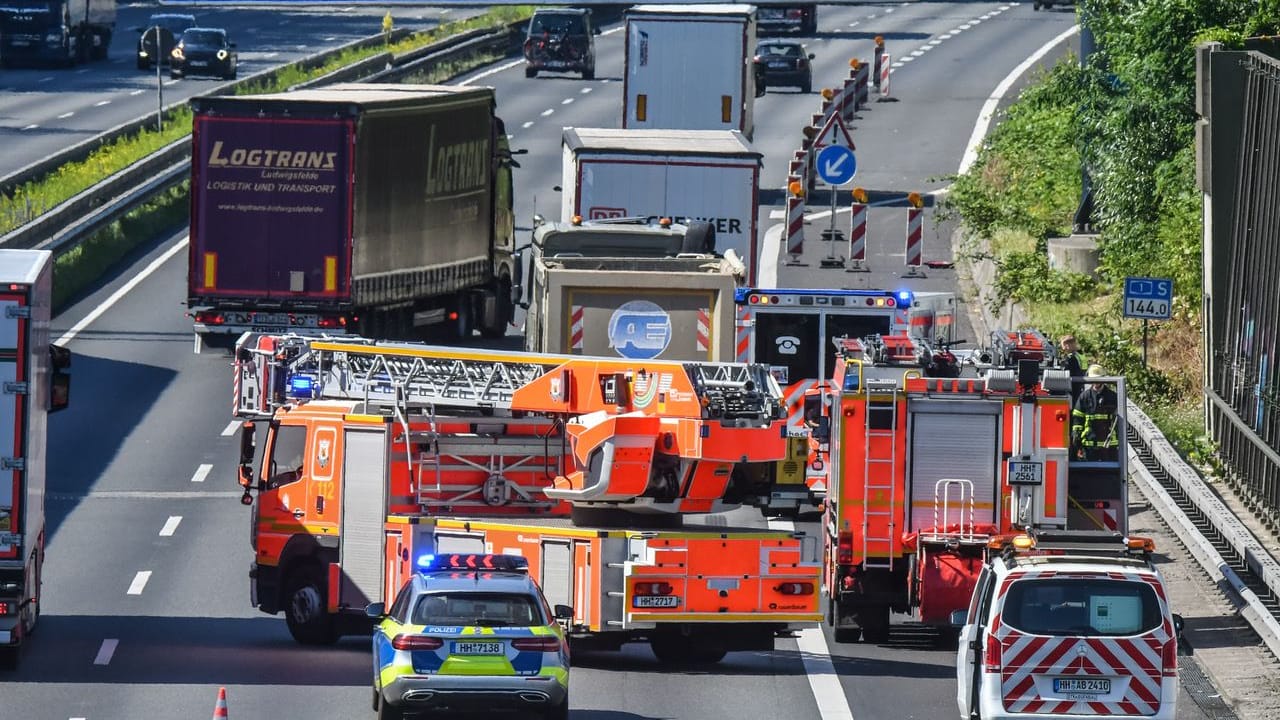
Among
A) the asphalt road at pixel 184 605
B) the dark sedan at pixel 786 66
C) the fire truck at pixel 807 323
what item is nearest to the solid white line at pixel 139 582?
the asphalt road at pixel 184 605

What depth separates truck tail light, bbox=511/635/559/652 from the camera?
59.5 feet

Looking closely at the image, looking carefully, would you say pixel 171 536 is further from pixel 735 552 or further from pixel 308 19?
pixel 308 19

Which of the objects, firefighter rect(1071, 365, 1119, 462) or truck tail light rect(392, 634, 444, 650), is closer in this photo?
truck tail light rect(392, 634, 444, 650)

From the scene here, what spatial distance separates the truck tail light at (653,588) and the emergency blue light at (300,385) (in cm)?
481

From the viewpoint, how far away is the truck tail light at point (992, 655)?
17672 mm

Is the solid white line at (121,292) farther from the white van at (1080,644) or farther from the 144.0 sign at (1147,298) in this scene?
the white van at (1080,644)

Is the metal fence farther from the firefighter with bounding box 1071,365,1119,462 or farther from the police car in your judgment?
the police car

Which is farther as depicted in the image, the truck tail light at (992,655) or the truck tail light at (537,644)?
the truck tail light at (537,644)

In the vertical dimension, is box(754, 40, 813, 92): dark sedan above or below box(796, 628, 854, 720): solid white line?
above

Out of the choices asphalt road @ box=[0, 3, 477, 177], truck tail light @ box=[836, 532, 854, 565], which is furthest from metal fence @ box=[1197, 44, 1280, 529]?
asphalt road @ box=[0, 3, 477, 177]

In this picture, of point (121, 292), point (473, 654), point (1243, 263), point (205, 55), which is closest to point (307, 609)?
point (473, 654)

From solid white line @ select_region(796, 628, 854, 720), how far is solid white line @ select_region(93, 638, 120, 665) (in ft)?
20.1

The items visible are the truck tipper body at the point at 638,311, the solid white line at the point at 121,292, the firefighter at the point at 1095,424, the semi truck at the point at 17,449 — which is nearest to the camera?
the semi truck at the point at 17,449

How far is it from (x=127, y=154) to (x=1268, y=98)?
3047 centimetres
